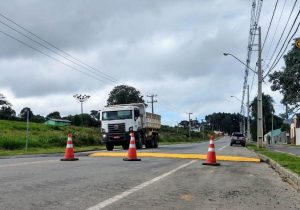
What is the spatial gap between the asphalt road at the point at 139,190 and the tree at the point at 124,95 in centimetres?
11783

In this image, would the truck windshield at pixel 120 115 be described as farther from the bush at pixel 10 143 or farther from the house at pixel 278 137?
the house at pixel 278 137

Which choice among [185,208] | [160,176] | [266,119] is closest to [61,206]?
[185,208]

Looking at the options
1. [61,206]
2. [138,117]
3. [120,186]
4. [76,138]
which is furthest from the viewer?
[76,138]

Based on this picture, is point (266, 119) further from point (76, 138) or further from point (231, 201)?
point (231, 201)

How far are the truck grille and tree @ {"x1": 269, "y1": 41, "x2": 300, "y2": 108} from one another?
36.1 m

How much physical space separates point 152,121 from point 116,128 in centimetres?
591

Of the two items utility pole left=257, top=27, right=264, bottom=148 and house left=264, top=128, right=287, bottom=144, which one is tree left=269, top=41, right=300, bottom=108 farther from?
house left=264, top=128, right=287, bottom=144

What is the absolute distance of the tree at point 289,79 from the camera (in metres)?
63.5

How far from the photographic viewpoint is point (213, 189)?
33.8ft

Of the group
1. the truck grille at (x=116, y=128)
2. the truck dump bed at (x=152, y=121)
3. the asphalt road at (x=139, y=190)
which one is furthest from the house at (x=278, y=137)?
the asphalt road at (x=139, y=190)

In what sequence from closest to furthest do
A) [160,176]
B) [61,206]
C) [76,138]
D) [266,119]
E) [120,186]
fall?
1. [61,206]
2. [120,186]
3. [160,176]
4. [76,138]
5. [266,119]

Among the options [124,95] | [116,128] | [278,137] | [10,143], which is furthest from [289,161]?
[124,95]

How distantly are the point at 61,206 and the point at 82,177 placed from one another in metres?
4.10

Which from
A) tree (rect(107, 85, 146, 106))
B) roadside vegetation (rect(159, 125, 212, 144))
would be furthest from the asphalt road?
tree (rect(107, 85, 146, 106))
